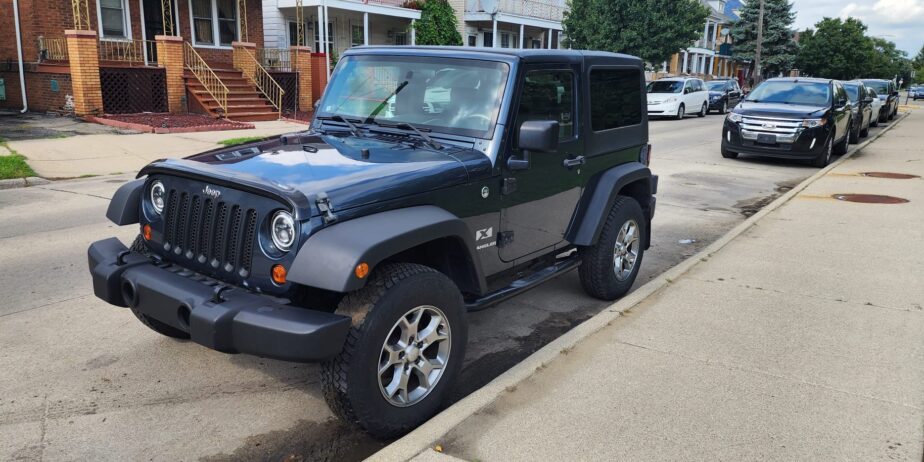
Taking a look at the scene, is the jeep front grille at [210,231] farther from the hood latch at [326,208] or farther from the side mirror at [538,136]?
the side mirror at [538,136]

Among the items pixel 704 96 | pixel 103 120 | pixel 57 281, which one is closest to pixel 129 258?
pixel 57 281

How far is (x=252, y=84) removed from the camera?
22.1m

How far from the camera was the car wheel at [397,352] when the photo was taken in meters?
3.21

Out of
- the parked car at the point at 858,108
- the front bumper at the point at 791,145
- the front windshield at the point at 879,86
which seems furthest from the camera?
the front windshield at the point at 879,86

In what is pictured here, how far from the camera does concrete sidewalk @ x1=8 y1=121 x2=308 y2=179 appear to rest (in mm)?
12368

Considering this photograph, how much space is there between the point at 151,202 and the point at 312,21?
26.4 m

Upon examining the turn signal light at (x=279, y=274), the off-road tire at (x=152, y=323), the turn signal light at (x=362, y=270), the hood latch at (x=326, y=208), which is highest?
the hood latch at (x=326, y=208)

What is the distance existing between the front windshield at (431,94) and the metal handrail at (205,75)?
16210mm

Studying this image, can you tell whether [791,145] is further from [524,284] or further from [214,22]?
[214,22]

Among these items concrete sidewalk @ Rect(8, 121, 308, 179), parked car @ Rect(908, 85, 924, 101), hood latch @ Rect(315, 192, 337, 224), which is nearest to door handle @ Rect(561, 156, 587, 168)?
hood latch @ Rect(315, 192, 337, 224)

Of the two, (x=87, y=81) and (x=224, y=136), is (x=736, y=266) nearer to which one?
(x=224, y=136)

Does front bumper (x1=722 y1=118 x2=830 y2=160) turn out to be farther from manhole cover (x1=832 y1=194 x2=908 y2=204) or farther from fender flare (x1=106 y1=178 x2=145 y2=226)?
fender flare (x1=106 y1=178 x2=145 y2=226)

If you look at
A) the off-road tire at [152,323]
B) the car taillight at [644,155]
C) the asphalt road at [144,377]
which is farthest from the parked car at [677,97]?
the off-road tire at [152,323]

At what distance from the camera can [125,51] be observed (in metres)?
19.9
